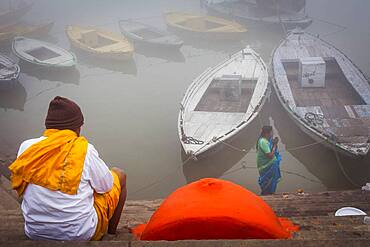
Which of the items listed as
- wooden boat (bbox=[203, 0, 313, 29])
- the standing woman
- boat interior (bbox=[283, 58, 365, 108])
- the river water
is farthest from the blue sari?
wooden boat (bbox=[203, 0, 313, 29])

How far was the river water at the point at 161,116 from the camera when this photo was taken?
9805 mm

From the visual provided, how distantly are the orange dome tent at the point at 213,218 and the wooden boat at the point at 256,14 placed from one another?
20.3m

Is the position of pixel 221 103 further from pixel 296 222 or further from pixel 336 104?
pixel 296 222

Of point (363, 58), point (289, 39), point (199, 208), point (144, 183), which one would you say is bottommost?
point (144, 183)

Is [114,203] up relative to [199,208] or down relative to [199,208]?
down

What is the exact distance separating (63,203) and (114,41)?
18.0 meters

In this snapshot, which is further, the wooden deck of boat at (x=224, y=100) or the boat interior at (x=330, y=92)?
the wooden deck of boat at (x=224, y=100)

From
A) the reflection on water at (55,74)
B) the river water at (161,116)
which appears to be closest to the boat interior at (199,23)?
the river water at (161,116)

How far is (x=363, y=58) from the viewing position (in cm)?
1819

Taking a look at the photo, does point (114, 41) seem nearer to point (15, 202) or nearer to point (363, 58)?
point (363, 58)

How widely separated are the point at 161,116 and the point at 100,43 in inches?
370

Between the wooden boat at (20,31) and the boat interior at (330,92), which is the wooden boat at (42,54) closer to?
the wooden boat at (20,31)

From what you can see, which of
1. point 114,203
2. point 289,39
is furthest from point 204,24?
point 114,203

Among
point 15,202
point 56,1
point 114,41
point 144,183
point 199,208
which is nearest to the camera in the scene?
point 199,208
